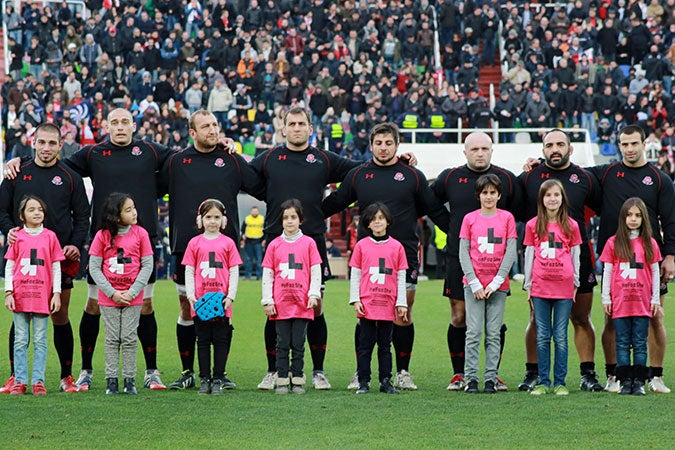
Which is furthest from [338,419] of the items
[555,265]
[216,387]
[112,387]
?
[555,265]

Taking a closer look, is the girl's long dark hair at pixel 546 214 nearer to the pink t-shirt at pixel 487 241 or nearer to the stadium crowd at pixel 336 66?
the pink t-shirt at pixel 487 241

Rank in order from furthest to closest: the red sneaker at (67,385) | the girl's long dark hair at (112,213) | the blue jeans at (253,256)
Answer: the blue jeans at (253,256) < the red sneaker at (67,385) < the girl's long dark hair at (112,213)

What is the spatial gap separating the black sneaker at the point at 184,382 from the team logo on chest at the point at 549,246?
10.4ft

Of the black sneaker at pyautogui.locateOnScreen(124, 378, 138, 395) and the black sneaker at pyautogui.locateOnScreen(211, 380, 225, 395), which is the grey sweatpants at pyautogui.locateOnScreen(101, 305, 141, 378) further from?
the black sneaker at pyautogui.locateOnScreen(211, 380, 225, 395)

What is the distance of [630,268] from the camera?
10.0m

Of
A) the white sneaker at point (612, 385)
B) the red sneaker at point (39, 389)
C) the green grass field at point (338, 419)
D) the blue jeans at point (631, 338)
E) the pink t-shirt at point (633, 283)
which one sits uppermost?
the pink t-shirt at point (633, 283)

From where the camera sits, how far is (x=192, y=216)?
1038cm

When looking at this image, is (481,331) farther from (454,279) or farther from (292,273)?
(292,273)

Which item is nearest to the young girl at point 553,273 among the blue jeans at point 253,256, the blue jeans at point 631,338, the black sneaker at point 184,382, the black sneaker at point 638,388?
the blue jeans at point 631,338

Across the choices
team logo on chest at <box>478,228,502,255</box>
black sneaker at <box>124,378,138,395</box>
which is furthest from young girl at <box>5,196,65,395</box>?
team logo on chest at <box>478,228,502,255</box>

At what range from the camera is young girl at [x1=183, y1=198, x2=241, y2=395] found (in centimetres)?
992

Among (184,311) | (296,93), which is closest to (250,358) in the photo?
(184,311)

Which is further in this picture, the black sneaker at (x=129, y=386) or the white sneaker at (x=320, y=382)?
the white sneaker at (x=320, y=382)

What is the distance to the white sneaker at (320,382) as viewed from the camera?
10266 mm
